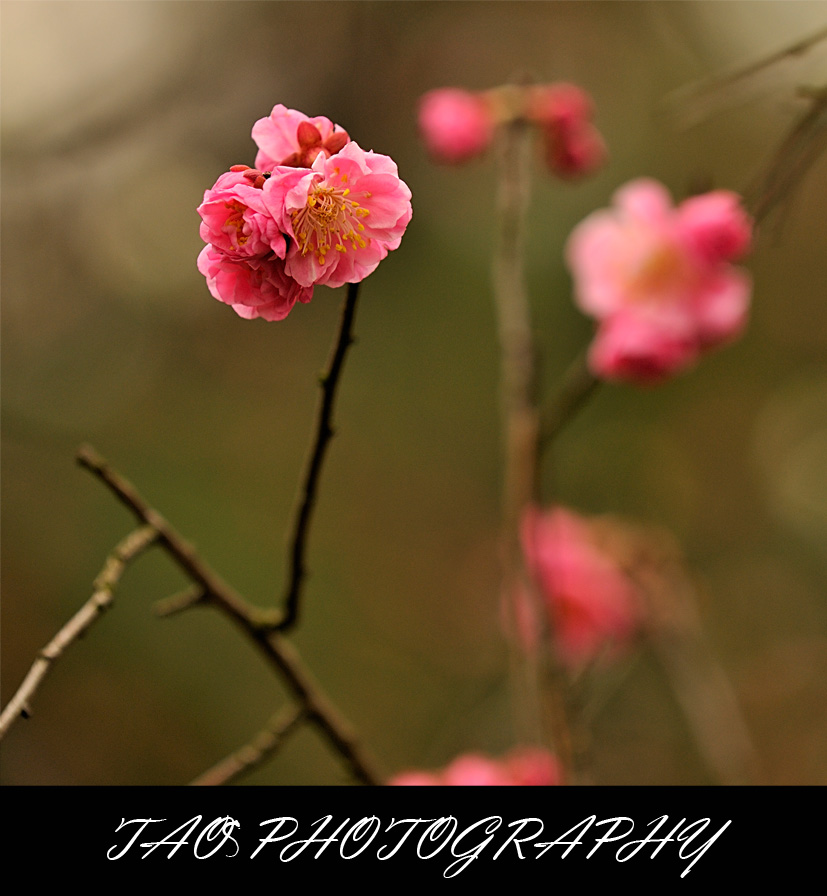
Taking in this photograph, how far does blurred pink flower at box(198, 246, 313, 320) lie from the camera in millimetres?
455

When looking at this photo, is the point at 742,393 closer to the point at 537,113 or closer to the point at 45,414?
the point at 537,113

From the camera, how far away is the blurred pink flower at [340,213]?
429mm

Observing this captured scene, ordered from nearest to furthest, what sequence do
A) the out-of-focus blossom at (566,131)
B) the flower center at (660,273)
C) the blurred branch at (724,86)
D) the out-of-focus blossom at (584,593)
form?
1. the blurred branch at (724,86)
2. the flower center at (660,273)
3. the out-of-focus blossom at (566,131)
4. the out-of-focus blossom at (584,593)

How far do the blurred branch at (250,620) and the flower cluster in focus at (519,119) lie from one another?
2.30 feet

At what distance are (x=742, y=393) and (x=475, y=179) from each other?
5.17 ft

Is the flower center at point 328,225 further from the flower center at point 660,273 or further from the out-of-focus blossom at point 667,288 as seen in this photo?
the flower center at point 660,273

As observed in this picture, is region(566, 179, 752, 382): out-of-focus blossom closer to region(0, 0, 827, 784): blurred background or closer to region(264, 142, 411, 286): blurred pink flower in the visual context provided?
region(264, 142, 411, 286): blurred pink flower

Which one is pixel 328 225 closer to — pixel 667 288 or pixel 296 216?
pixel 296 216

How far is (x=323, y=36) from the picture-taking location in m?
3.33

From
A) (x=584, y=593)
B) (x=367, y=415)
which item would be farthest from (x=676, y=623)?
(x=367, y=415)

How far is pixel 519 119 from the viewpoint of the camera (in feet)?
3.34

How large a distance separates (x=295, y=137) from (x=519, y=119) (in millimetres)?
656

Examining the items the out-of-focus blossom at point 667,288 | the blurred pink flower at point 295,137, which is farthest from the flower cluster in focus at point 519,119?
the blurred pink flower at point 295,137

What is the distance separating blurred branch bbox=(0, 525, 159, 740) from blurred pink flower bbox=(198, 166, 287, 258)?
0.22m
